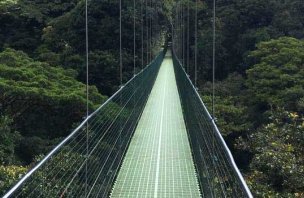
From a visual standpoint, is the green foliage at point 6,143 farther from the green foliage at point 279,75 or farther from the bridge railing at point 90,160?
the green foliage at point 279,75

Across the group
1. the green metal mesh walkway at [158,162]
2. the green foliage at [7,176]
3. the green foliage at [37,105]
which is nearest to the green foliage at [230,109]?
the green foliage at [37,105]

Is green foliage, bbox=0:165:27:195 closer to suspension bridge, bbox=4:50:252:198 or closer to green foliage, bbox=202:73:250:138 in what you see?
suspension bridge, bbox=4:50:252:198

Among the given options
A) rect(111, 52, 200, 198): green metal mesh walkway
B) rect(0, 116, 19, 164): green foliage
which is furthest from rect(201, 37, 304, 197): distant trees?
rect(0, 116, 19, 164): green foliage

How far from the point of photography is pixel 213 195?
251 centimetres

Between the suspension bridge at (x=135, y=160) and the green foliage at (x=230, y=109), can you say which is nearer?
the suspension bridge at (x=135, y=160)

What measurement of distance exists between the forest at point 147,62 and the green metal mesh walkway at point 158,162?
1561mm

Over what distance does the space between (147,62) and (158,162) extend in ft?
→ 31.3

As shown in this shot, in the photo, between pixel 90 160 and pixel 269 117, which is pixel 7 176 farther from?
pixel 269 117

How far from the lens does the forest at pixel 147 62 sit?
25.1ft

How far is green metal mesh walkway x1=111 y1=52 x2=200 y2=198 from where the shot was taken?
324 centimetres

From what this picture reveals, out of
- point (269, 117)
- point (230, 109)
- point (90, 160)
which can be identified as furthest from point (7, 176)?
point (230, 109)

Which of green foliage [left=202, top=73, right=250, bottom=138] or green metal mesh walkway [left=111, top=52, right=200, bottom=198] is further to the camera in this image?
green foliage [left=202, top=73, right=250, bottom=138]

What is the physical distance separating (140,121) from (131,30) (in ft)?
27.1

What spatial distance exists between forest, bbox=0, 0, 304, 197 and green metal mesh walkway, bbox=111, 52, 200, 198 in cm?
156
